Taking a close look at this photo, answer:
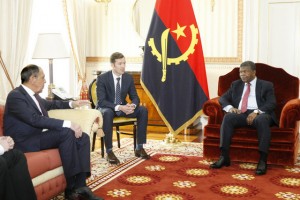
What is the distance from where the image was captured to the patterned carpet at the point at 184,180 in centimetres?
335

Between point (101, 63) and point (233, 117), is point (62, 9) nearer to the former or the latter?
point (101, 63)

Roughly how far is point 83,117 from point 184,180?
1.09m

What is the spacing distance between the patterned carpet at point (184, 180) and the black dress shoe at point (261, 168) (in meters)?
0.06

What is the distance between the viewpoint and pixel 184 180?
12.3ft

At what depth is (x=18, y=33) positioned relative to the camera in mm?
4887

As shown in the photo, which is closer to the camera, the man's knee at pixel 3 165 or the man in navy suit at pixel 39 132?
the man's knee at pixel 3 165

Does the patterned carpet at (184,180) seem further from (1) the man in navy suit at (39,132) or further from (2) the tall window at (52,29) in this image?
(2) the tall window at (52,29)

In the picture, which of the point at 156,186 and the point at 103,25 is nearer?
the point at 156,186

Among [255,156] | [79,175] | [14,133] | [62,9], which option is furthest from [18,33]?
[255,156]

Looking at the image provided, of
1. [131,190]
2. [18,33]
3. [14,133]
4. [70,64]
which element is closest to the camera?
[14,133]

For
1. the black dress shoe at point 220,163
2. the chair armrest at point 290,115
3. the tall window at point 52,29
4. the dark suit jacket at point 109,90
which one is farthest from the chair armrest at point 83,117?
the tall window at point 52,29

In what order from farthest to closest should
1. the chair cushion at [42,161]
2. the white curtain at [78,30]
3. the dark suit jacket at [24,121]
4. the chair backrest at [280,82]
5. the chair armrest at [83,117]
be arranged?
1. the white curtain at [78,30]
2. the chair backrest at [280,82]
3. the chair armrest at [83,117]
4. the dark suit jacket at [24,121]
5. the chair cushion at [42,161]

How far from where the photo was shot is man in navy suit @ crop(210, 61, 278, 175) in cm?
402

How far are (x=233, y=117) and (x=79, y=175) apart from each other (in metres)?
1.79
